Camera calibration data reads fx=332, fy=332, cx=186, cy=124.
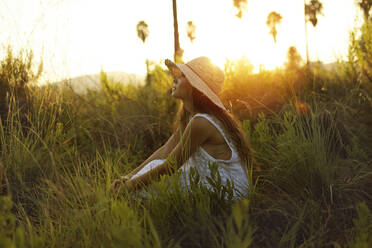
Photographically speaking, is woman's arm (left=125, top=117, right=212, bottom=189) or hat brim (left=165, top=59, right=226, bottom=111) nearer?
woman's arm (left=125, top=117, right=212, bottom=189)

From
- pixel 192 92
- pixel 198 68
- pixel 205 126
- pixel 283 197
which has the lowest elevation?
pixel 283 197

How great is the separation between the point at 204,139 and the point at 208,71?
2.13 feet

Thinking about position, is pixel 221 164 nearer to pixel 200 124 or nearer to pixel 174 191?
pixel 200 124

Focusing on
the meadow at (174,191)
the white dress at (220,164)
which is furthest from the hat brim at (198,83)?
the meadow at (174,191)

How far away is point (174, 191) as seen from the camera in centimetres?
177

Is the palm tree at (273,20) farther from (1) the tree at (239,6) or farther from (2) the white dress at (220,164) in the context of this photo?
(2) the white dress at (220,164)

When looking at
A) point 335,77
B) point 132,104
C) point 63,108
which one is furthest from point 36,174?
point 335,77

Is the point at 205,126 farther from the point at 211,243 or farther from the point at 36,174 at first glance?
the point at 36,174

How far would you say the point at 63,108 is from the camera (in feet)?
11.0

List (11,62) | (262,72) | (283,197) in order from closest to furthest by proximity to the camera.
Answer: (283,197)
(11,62)
(262,72)

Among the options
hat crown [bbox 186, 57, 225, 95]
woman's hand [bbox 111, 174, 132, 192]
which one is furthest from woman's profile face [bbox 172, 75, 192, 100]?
woman's hand [bbox 111, 174, 132, 192]

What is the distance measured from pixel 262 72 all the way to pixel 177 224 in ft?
16.5

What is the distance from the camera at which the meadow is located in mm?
1499

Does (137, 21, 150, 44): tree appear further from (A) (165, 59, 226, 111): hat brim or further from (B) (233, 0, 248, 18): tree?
(A) (165, 59, 226, 111): hat brim
